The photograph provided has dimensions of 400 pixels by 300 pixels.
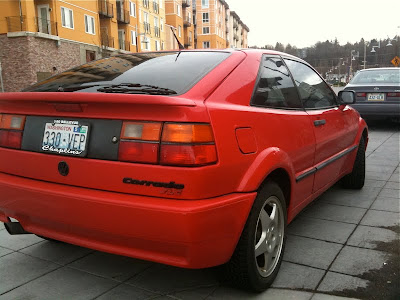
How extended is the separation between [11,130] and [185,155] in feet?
4.11

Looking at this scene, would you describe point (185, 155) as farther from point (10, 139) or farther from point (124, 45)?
point (124, 45)

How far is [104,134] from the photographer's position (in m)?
2.17

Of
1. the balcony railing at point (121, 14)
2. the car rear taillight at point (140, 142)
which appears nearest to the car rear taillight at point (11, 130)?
the car rear taillight at point (140, 142)

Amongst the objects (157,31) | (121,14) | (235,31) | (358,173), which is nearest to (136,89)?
(358,173)

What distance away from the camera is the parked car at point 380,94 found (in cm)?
951

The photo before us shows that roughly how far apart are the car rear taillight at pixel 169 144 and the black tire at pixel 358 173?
3138 mm

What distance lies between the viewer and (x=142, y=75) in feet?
8.29

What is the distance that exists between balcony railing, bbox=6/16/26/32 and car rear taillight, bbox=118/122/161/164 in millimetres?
28785

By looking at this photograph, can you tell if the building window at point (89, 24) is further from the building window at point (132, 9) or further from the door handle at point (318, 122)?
the door handle at point (318, 122)

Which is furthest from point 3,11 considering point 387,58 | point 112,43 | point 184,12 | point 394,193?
point 387,58

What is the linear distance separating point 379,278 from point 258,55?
1733 millimetres

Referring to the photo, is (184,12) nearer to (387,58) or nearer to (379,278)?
(387,58)

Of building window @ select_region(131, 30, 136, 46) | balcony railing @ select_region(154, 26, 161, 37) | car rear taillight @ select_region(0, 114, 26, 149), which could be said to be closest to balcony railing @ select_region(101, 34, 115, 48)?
building window @ select_region(131, 30, 136, 46)

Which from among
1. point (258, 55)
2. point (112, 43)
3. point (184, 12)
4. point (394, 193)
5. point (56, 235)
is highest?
point (184, 12)
